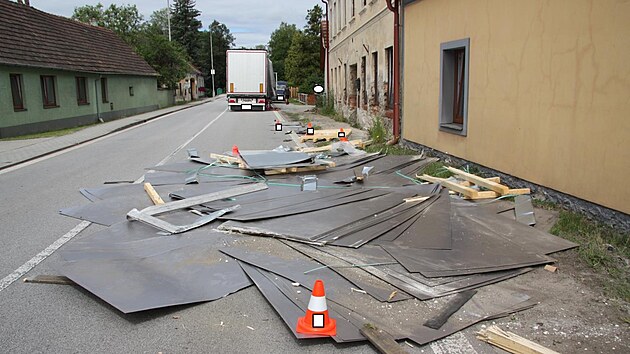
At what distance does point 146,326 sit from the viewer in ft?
13.6

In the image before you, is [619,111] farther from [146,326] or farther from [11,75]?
[11,75]

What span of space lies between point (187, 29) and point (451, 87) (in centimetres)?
8893

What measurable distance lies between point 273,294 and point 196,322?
701mm

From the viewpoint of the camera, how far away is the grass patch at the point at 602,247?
4660mm

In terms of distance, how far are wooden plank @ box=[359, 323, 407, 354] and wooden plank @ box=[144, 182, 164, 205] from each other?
471cm

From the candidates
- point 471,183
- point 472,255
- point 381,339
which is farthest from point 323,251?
point 471,183

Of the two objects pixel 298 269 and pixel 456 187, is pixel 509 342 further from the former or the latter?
pixel 456 187

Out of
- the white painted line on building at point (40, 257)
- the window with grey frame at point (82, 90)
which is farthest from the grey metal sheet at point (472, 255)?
the window with grey frame at point (82, 90)

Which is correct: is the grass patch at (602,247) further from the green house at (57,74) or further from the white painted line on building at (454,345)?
the green house at (57,74)

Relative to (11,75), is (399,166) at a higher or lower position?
lower

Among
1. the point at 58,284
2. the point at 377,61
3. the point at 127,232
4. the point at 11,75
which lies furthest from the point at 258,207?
the point at 11,75

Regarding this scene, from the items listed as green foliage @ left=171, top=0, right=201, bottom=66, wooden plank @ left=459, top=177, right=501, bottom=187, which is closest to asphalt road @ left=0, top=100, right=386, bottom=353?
wooden plank @ left=459, top=177, right=501, bottom=187

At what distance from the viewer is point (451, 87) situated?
10883 mm

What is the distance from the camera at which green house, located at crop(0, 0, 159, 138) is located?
2042 centimetres
